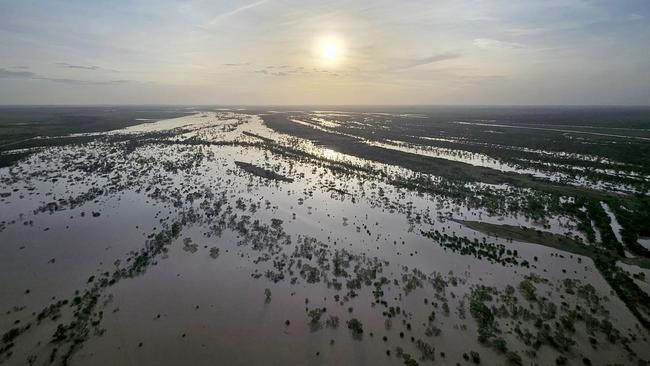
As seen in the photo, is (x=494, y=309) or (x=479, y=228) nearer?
(x=494, y=309)

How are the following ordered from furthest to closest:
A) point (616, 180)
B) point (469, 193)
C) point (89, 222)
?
point (616, 180)
point (469, 193)
point (89, 222)

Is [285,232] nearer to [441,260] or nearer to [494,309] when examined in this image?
[441,260]

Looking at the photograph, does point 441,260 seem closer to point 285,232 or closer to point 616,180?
point 285,232

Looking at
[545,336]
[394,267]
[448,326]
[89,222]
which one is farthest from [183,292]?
[545,336]

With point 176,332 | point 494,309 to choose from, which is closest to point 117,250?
point 176,332

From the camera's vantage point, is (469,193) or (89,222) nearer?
(89,222)

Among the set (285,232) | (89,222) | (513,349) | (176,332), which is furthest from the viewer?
(89,222)
